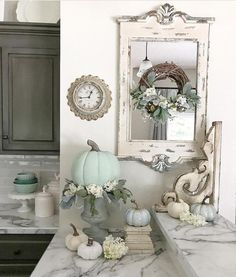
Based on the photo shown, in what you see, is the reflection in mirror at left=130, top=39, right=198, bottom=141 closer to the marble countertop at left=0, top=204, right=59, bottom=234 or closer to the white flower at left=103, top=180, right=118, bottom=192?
the white flower at left=103, top=180, right=118, bottom=192

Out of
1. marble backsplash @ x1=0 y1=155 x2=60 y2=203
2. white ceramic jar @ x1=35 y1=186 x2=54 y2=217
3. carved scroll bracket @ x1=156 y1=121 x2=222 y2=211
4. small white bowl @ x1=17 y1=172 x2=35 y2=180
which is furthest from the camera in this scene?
marble backsplash @ x1=0 y1=155 x2=60 y2=203

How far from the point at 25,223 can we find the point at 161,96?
1.27 metres

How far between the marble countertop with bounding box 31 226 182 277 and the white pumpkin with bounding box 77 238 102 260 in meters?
0.02

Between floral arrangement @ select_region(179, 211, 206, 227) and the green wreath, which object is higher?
the green wreath

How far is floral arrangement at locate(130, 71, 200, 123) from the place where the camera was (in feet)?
6.82

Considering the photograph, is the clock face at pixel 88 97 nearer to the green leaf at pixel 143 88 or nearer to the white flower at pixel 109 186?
the green leaf at pixel 143 88

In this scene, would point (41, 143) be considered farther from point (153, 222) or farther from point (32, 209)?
point (153, 222)

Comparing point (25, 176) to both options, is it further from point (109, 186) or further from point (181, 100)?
point (181, 100)

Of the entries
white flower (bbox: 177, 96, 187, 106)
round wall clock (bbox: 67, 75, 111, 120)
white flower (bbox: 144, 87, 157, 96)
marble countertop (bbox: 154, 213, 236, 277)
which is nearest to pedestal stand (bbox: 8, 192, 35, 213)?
round wall clock (bbox: 67, 75, 111, 120)

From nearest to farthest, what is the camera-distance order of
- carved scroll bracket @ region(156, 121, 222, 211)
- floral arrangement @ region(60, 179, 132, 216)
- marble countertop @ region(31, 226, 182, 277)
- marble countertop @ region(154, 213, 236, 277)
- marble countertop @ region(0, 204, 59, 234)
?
→ marble countertop @ region(154, 213, 236, 277)
marble countertop @ region(31, 226, 182, 277)
floral arrangement @ region(60, 179, 132, 216)
carved scroll bracket @ region(156, 121, 222, 211)
marble countertop @ region(0, 204, 59, 234)

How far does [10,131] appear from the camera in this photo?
2477 millimetres

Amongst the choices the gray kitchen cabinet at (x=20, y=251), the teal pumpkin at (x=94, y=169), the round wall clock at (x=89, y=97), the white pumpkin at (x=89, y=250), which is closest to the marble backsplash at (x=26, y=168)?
the gray kitchen cabinet at (x=20, y=251)

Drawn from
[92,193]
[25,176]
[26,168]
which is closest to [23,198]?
[25,176]

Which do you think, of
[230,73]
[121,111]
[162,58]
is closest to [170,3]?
[162,58]
